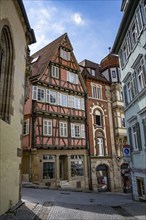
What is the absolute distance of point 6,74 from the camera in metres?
7.64

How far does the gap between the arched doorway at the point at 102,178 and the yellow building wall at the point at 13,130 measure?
49.5ft

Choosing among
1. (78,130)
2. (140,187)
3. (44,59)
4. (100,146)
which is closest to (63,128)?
(78,130)

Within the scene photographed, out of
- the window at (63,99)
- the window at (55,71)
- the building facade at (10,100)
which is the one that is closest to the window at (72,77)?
the window at (55,71)

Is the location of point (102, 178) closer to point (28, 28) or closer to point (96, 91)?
point (96, 91)

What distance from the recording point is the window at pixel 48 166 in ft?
60.3

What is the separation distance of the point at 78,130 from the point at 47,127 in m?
3.86

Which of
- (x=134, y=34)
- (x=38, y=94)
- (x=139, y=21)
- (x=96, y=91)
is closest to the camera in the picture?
(x=139, y=21)

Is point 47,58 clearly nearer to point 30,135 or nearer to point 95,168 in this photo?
point 30,135

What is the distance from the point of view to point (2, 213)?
6469 millimetres

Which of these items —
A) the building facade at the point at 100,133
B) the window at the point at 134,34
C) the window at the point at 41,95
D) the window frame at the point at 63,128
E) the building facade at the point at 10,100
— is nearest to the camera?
the building facade at the point at 10,100

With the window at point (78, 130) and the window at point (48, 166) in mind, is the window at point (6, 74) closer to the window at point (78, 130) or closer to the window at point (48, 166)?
the window at point (48, 166)

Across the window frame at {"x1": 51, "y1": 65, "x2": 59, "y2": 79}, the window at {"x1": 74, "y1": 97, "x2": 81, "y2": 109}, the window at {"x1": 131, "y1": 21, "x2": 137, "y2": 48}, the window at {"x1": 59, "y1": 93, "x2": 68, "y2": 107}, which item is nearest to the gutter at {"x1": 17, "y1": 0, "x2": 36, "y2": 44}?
the window at {"x1": 131, "y1": 21, "x2": 137, "y2": 48}

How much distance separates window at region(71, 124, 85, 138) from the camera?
21141 mm

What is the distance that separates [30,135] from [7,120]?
36.6ft
